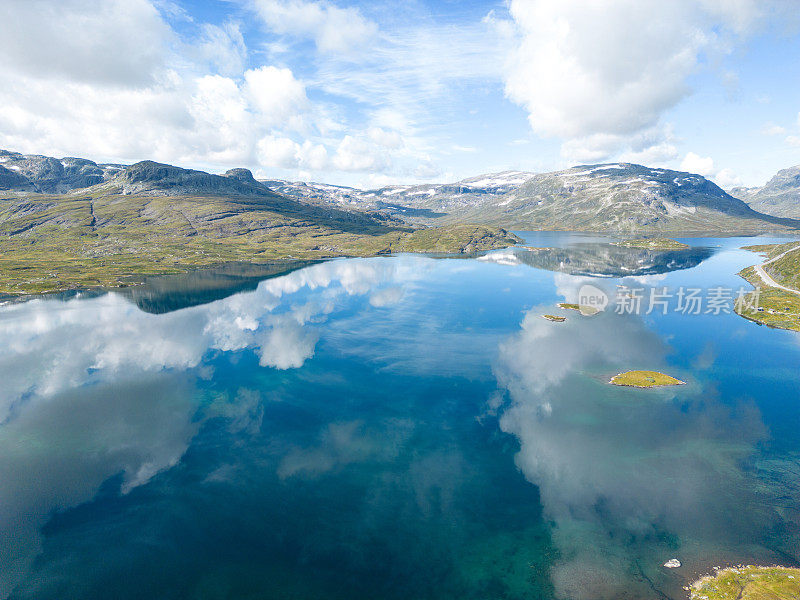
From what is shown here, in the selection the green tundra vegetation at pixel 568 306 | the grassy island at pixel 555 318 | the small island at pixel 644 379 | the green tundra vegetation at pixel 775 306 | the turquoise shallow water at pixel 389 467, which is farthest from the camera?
the green tundra vegetation at pixel 568 306

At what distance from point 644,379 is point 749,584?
5798 centimetres

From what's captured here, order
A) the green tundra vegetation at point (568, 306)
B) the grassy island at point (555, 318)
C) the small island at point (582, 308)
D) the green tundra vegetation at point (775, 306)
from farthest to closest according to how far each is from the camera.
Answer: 1. the green tundra vegetation at point (568, 306)
2. the small island at point (582, 308)
3. the grassy island at point (555, 318)
4. the green tundra vegetation at point (775, 306)

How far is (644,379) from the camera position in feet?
306

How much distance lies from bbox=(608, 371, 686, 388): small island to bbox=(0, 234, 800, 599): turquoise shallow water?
8.74 ft

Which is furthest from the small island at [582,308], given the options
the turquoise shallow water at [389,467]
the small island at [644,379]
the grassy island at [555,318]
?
the small island at [644,379]

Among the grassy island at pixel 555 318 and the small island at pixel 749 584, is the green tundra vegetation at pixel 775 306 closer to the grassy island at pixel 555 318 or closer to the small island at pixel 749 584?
the grassy island at pixel 555 318

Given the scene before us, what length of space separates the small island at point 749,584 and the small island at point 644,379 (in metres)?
51.4

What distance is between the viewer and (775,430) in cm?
7419

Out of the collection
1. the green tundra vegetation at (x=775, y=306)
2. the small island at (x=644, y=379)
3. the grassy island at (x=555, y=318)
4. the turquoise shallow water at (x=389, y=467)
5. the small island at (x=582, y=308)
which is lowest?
the turquoise shallow water at (x=389, y=467)

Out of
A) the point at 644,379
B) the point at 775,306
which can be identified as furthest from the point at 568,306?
the point at 775,306

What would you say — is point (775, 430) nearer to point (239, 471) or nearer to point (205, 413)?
point (239, 471)

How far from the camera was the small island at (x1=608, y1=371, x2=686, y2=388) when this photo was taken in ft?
301

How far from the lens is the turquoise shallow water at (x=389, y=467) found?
44.8m

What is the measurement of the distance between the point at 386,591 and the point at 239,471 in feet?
106
